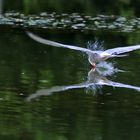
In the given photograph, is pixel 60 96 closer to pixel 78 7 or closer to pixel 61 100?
pixel 61 100

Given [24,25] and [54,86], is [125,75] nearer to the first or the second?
[54,86]

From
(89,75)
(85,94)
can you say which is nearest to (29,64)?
(89,75)

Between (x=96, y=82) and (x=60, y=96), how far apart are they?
3.03ft

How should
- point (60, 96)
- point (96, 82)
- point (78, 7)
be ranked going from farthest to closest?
point (78, 7), point (96, 82), point (60, 96)

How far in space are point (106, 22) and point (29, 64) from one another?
6.61 metres

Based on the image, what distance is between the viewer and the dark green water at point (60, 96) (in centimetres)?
609

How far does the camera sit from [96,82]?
8.23 metres

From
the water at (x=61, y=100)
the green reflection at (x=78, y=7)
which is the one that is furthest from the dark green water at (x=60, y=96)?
the green reflection at (x=78, y=7)

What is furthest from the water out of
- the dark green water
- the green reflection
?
the green reflection

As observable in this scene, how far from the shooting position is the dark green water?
20.0 feet

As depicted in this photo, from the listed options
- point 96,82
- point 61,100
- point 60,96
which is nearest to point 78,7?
point 96,82

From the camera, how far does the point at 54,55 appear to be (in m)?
10.1

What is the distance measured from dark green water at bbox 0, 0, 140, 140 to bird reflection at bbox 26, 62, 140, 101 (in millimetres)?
Result: 34

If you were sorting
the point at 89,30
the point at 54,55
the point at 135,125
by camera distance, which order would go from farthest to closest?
1. the point at 89,30
2. the point at 54,55
3. the point at 135,125
